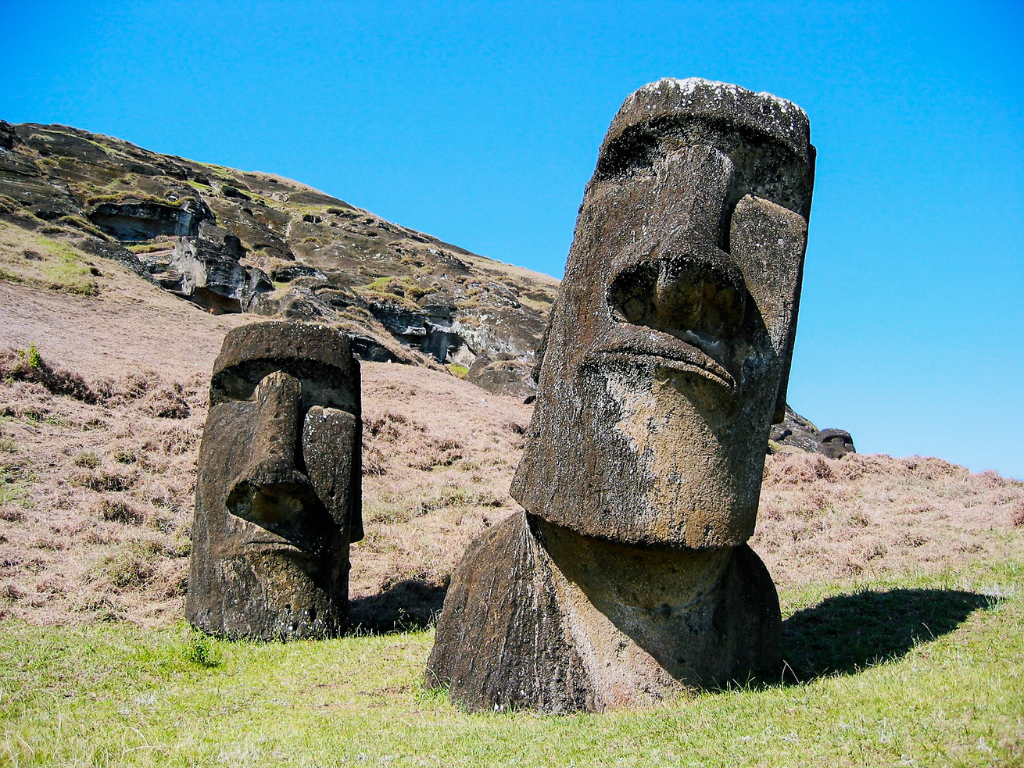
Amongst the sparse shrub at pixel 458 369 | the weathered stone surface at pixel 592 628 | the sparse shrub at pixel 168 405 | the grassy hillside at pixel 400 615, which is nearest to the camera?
the grassy hillside at pixel 400 615

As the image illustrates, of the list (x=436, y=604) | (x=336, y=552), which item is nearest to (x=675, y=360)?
(x=336, y=552)

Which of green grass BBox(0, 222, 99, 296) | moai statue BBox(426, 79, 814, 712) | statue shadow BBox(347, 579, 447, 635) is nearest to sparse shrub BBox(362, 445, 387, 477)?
statue shadow BBox(347, 579, 447, 635)

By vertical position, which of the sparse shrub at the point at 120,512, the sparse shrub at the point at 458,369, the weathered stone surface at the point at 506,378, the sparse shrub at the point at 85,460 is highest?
the sparse shrub at the point at 458,369

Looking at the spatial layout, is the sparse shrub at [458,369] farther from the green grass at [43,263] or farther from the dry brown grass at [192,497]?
the dry brown grass at [192,497]

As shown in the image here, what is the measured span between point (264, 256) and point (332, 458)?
41.4 metres

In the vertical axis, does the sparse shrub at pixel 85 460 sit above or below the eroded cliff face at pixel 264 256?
below

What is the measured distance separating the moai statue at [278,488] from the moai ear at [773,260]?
439 cm

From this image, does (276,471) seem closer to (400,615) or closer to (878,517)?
(400,615)

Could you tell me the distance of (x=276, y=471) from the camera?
7945 mm

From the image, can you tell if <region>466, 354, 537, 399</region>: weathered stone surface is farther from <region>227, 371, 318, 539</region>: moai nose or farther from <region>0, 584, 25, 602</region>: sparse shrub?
Answer: <region>227, 371, 318, 539</region>: moai nose

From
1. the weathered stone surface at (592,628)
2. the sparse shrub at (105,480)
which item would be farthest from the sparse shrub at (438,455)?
the weathered stone surface at (592,628)

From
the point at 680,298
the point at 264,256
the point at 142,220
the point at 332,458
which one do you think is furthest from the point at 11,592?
the point at 264,256

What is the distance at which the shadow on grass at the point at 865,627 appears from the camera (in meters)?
6.23

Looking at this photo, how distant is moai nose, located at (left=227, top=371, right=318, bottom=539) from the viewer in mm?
7957
